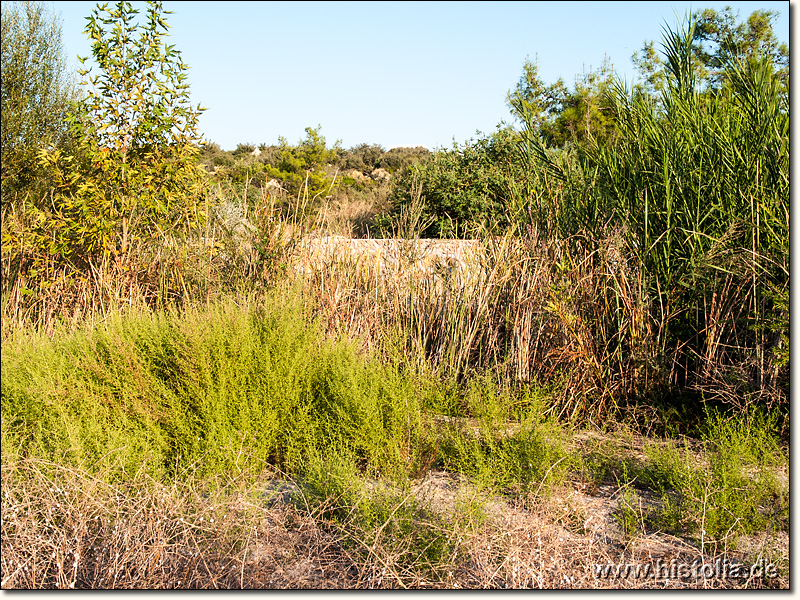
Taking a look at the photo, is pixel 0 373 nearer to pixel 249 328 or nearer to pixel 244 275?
pixel 249 328

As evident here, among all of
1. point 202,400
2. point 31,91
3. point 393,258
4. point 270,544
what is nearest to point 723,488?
point 270,544

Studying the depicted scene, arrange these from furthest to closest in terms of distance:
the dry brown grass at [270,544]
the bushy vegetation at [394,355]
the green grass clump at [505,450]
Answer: the green grass clump at [505,450] < the bushy vegetation at [394,355] < the dry brown grass at [270,544]

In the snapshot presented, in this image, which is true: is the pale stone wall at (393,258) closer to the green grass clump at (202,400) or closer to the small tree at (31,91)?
the green grass clump at (202,400)

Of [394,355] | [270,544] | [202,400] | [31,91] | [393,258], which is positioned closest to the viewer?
[270,544]

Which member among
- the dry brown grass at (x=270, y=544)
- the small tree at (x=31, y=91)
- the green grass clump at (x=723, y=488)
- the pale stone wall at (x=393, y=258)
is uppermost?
the small tree at (x=31, y=91)

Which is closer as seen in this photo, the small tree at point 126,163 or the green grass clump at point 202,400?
the green grass clump at point 202,400

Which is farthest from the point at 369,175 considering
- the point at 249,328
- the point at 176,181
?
the point at 249,328

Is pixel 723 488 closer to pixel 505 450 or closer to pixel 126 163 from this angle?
pixel 505 450

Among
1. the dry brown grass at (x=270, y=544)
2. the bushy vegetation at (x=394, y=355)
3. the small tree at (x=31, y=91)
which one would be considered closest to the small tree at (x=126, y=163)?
the bushy vegetation at (x=394, y=355)

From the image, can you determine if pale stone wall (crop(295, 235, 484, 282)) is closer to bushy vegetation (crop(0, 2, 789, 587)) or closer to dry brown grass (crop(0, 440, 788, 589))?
bushy vegetation (crop(0, 2, 789, 587))

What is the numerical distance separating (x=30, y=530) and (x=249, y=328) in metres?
1.30

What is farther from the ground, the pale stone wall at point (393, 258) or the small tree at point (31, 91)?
the small tree at point (31, 91)

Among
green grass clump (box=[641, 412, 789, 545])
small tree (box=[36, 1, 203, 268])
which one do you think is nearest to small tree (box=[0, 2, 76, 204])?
small tree (box=[36, 1, 203, 268])

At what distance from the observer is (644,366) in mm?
4047
